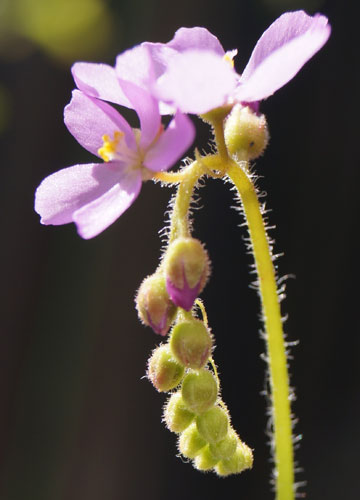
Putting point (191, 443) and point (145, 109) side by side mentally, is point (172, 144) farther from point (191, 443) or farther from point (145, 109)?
point (191, 443)

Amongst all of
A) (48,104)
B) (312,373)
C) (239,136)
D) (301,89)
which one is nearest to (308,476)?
(312,373)

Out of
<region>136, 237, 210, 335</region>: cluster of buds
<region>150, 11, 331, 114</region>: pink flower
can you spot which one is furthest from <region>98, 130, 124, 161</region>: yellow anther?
<region>136, 237, 210, 335</region>: cluster of buds

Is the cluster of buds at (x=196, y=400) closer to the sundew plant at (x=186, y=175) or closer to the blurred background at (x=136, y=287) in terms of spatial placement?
the sundew plant at (x=186, y=175)

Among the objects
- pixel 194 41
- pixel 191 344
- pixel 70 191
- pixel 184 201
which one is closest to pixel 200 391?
pixel 191 344

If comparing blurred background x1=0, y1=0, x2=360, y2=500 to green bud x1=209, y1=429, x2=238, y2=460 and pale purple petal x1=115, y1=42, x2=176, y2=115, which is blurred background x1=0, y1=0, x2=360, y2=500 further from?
pale purple petal x1=115, y1=42, x2=176, y2=115

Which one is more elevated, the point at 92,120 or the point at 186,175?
the point at 92,120

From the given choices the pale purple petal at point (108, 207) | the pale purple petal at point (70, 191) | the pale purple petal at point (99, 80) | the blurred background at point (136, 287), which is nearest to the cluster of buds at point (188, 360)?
the pale purple petal at point (108, 207)
